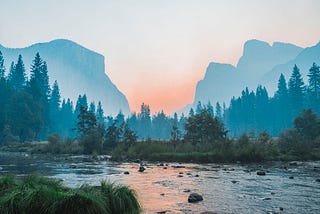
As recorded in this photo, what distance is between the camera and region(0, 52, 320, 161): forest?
4022 centimetres

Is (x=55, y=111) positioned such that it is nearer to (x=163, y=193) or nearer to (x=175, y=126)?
(x=175, y=126)

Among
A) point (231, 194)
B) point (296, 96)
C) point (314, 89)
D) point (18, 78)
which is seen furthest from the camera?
point (18, 78)

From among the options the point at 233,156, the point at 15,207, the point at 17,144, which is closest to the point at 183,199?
the point at 15,207

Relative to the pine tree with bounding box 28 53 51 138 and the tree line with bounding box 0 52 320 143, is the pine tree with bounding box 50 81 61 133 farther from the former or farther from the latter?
the pine tree with bounding box 28 53 51 138

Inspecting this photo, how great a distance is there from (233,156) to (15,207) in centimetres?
3057

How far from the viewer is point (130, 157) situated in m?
42.3

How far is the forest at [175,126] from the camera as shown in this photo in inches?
1583

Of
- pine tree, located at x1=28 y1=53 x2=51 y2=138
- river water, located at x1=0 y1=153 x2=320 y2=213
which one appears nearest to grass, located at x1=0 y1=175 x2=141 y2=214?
river water, located at x1=0 y1=153 x2=320 y2=213

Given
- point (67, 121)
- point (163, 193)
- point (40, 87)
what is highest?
point (40, 87)

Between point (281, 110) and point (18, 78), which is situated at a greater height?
point (18, 78)

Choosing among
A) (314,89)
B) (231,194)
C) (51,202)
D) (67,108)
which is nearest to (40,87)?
(67,108)

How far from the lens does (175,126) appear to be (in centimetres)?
6088

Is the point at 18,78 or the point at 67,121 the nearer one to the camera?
the point at 18,78

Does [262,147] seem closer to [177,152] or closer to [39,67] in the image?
[177,152]
